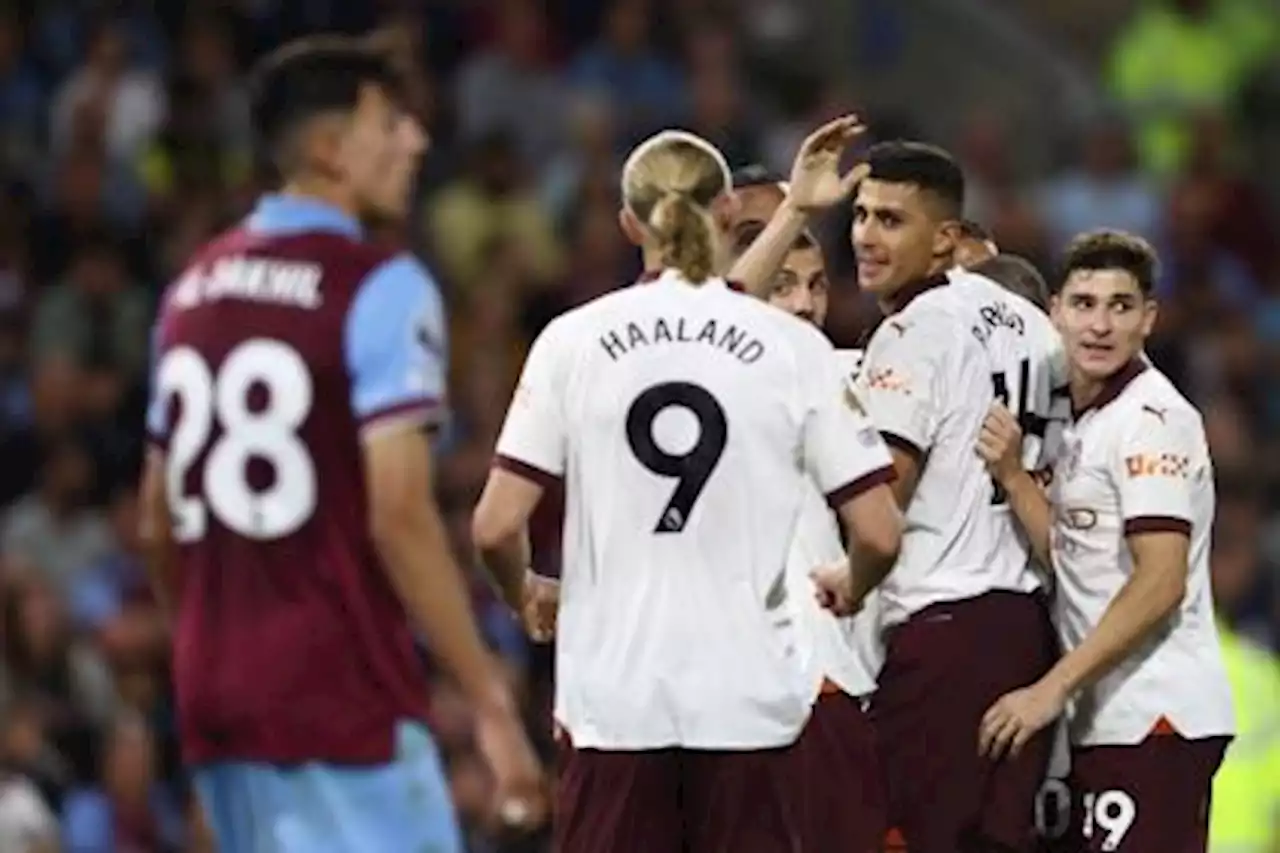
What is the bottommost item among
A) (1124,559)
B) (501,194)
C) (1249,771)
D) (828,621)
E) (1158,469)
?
(1249,771)

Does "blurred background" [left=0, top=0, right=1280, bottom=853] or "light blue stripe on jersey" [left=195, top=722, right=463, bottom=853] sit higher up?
"blurred background" [left=0, top=0, right=1280, bottom=853]

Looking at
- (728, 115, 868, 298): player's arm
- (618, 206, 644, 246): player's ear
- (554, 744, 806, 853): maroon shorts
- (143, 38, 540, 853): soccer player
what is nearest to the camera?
(143, 38, 540, 853): soccer player

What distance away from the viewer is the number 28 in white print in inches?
356

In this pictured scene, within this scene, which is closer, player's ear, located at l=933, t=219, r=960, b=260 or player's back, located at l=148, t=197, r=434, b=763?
player's back, located at l=148, t=197, r=434, b=763

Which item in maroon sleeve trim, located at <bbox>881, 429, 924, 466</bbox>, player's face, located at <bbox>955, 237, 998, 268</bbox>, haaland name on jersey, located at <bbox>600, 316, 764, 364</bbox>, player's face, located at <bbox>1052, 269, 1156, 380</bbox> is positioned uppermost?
player's face, located at <bbox>955, 237, 998, 268</bbox>

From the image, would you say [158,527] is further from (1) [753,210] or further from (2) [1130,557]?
(2) [1130,557]

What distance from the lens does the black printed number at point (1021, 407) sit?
29.9 ft

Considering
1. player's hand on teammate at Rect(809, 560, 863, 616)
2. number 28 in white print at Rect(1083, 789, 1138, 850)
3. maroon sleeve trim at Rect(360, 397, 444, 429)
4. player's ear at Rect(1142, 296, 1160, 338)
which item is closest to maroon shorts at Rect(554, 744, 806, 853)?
player's hand on teammate at Rect(809, 560, 863, 616)

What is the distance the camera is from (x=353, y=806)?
7629 millimetres

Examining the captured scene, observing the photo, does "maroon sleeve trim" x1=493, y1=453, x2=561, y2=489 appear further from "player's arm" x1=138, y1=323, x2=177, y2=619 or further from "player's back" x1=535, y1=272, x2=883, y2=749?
"player's arm" x1=138, y1=323, x2=177, y2=619

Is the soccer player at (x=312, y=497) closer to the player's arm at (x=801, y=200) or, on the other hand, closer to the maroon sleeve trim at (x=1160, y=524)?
the player's arm at (x=801, y=200)

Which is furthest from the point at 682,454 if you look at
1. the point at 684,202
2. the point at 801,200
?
the point at 801,200

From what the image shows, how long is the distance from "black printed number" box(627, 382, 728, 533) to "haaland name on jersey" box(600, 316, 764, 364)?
10 cm

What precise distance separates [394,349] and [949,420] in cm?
196
